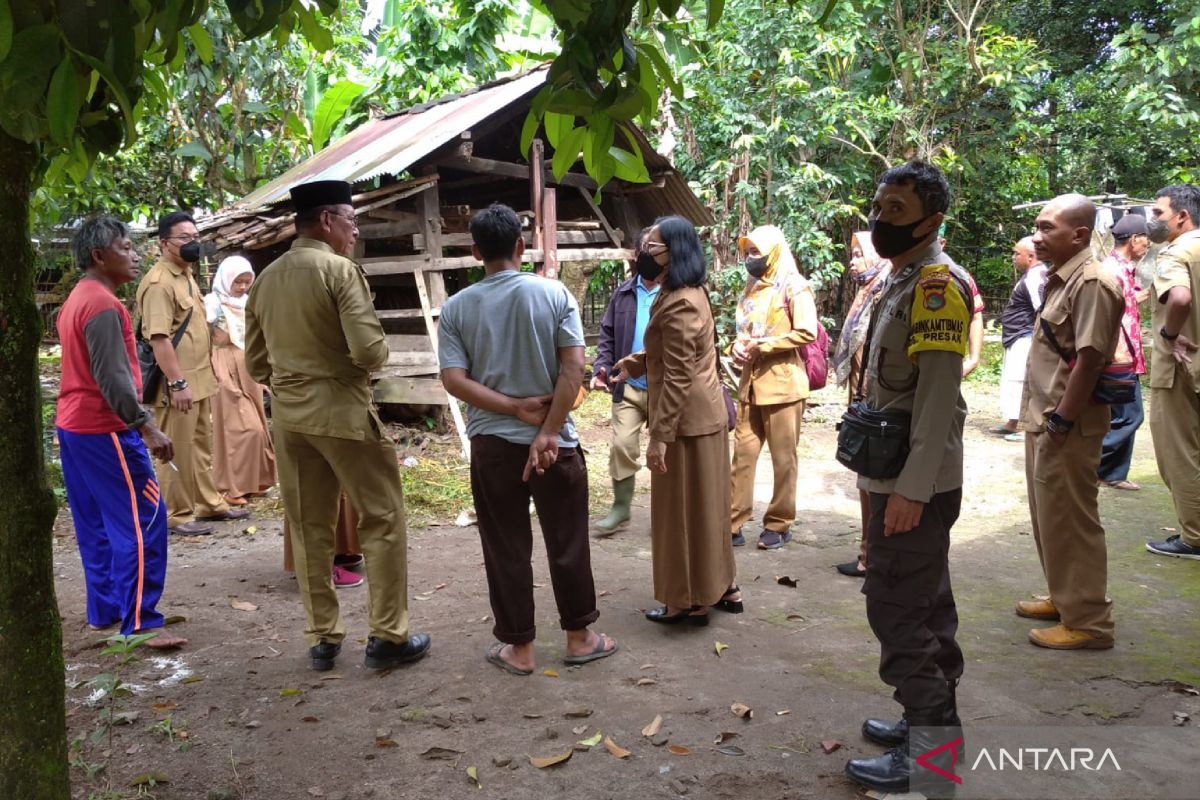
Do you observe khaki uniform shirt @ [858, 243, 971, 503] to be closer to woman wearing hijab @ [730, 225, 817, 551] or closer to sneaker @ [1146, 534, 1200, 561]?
woman wearing hijab @ [730, 225, 817, 551]

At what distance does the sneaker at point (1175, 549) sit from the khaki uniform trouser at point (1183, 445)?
5cm

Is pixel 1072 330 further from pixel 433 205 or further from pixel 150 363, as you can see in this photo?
pixel 433 205

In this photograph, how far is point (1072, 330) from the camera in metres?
4.18

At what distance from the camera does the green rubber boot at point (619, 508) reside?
6.54 meters

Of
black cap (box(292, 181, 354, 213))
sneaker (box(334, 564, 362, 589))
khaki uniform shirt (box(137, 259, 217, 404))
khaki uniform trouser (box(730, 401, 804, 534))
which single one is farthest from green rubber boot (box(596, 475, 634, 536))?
black cap (box(292, 181, 354, 213))

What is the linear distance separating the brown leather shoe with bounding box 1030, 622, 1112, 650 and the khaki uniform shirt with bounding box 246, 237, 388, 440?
3.24 m

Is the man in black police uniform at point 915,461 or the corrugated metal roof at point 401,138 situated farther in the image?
the corrugated metal roof at point 401,138

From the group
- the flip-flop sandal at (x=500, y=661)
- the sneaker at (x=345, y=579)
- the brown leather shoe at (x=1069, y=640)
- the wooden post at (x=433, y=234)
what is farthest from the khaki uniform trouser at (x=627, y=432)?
the wooden post at (x=433, y=234)

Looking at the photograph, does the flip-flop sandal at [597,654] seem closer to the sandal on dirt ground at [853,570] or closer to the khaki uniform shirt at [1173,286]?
the sandal on dirt ground at [853,570]

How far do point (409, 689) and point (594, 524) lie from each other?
2935mm

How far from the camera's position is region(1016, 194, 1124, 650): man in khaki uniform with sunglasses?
4.03 meters

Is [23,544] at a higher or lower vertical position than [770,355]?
lower

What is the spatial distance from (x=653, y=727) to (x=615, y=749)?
0.74 feet

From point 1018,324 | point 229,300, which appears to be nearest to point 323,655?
point 229,300
